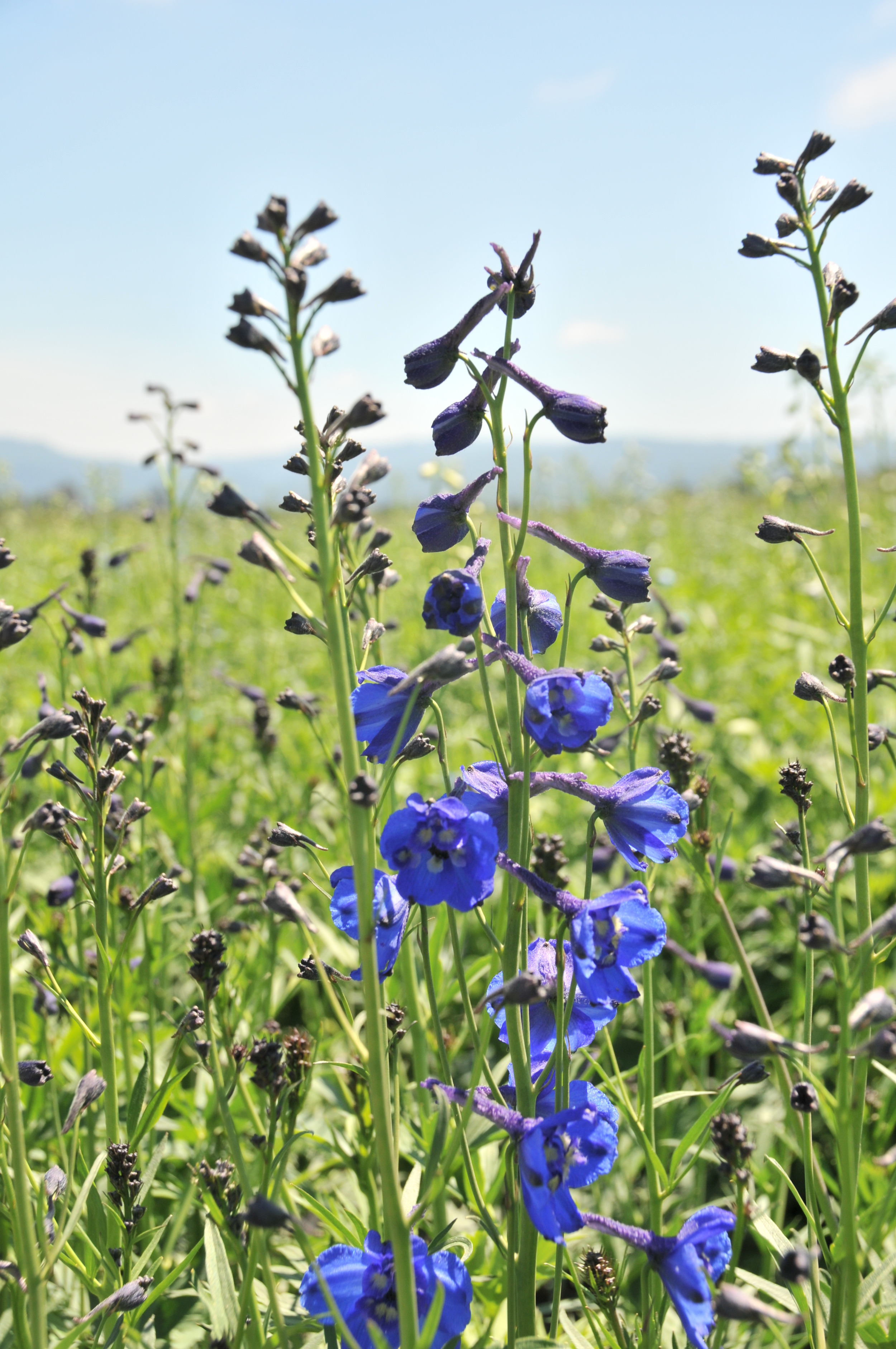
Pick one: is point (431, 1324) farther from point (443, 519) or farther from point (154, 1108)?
point (443, 519)

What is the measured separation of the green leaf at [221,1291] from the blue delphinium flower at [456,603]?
43.9 inches

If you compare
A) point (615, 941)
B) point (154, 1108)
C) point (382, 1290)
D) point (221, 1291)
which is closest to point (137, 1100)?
point (154, 1108)

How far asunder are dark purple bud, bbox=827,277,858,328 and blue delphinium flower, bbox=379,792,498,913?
119 centimetres

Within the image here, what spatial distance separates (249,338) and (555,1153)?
1.25 m

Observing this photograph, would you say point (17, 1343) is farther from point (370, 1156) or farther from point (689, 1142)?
point (689, 1142)

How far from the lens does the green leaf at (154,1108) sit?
5.53ft

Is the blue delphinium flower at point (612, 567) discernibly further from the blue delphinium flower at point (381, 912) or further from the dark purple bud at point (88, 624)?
the dark purple bud at point (88, 624)

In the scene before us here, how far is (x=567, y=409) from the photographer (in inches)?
57.8

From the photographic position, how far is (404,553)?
11641 mm

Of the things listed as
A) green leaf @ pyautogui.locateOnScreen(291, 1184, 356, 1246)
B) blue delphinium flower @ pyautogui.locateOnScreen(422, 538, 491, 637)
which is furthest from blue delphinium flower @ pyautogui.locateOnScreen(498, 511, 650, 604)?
green leaf @ pyautogui.locateOnScreen(291, 1184, 356, 1246)

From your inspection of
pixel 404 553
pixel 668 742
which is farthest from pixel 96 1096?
pixel 404 553

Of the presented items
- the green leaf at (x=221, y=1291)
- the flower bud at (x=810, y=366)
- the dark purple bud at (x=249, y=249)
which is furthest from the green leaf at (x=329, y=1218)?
the flower bud at (x=810, y=366)

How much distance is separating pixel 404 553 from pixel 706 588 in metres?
3.83

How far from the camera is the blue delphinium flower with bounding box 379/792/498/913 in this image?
4.33 ft
